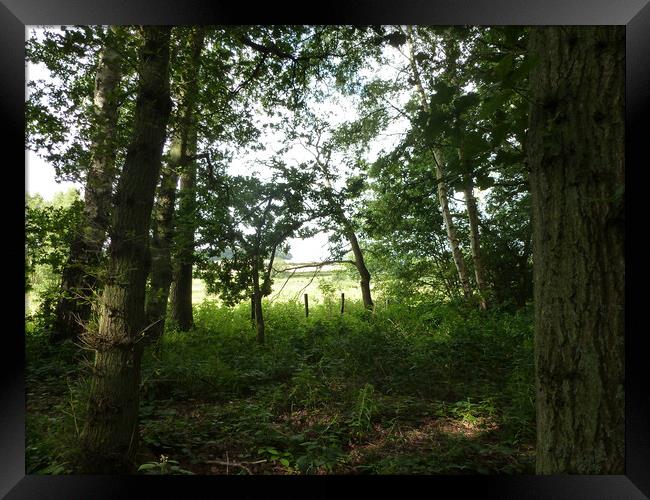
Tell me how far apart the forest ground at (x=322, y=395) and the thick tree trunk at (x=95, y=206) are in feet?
1.13

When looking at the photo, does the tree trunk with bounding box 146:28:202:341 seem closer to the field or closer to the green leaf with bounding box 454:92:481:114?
the field

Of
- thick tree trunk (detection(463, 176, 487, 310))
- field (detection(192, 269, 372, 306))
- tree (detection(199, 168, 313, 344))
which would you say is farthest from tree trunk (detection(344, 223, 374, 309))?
thick tree trunk (detection(463, 176, 487, 310))

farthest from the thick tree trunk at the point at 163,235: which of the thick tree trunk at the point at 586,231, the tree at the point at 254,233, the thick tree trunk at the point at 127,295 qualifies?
the thick tree trunk at the point at 586,231

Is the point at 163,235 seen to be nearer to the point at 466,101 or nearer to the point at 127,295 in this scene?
the point at 127,295

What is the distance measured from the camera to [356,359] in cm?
431

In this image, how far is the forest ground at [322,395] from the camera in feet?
7.77

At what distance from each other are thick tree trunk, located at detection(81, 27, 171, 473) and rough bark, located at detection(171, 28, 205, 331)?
1.73 meters

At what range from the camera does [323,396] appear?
3502mm

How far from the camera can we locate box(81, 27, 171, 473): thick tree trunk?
205cm

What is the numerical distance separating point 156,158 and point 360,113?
3.54 m
